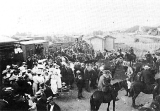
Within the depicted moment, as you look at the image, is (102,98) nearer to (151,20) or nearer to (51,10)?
(151,20)

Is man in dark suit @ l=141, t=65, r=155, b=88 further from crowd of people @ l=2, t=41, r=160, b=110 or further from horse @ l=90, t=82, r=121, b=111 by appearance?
horse @ l=90, t=82, r=121, b=111

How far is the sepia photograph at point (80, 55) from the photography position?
15.1ft

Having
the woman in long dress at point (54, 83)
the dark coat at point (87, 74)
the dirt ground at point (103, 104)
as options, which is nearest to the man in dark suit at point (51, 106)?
the dirt ground at point (103, 104)

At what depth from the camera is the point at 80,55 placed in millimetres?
5609

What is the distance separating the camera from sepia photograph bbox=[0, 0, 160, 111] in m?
4.60

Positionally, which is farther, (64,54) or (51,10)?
(64,54)

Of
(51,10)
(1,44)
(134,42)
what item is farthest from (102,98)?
(1,44)

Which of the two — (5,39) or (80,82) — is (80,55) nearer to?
(80,82)

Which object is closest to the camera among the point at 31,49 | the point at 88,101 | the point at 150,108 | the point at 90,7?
the point at 150,108

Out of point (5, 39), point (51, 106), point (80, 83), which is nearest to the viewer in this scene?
point (51, 106)

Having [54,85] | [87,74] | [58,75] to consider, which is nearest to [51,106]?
[54,85]

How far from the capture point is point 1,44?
535 centimetres

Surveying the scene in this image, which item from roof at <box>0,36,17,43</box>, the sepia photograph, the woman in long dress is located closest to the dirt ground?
the sepia photograph

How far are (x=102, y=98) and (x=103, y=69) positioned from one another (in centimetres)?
95
